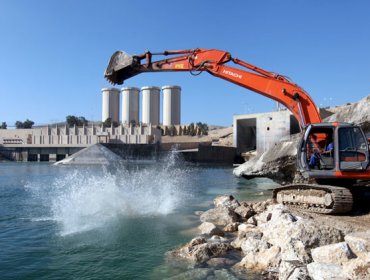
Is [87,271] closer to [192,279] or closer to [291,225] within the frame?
[192,279]

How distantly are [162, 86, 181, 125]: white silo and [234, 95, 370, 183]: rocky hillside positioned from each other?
140m

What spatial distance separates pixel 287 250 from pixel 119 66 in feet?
34.8

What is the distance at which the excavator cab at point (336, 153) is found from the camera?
34.1 ft

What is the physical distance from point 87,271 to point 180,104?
159 metres

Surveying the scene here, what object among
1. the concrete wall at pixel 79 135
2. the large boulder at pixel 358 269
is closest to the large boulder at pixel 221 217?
the large boulder at pixel 358 269

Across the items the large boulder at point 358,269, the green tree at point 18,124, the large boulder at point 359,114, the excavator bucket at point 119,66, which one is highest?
the green tree at point 18,124

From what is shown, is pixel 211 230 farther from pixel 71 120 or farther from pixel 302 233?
pixel 71 120

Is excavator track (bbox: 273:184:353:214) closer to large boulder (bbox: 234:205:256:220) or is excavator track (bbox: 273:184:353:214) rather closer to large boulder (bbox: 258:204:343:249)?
large boulder (bbox: 234:205:256:220)

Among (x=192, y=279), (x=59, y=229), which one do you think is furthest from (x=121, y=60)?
(x=192, y=279)

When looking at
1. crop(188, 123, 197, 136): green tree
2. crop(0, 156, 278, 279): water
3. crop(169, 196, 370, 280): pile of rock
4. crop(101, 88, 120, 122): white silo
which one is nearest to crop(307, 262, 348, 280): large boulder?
crop(169, 196, 370, 280): pile of rock

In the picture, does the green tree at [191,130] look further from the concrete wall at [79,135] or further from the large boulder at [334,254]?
the large boulder at [334,254]

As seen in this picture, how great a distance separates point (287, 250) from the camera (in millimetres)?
7516

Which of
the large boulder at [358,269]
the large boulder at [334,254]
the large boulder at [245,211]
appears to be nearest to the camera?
the large boulder at [358,269]

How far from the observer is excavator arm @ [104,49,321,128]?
14.0 m
